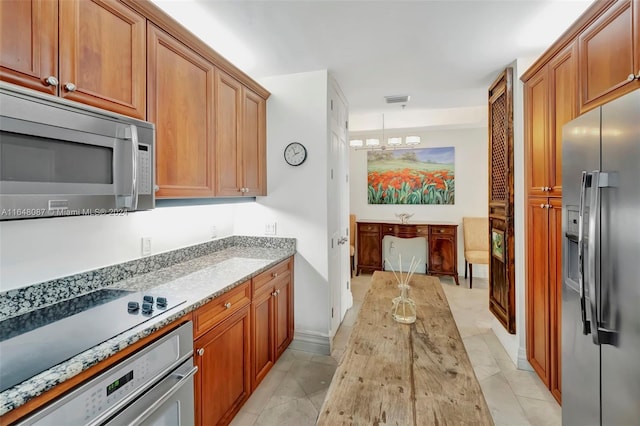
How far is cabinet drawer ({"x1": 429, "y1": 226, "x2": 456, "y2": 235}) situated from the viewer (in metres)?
4.76

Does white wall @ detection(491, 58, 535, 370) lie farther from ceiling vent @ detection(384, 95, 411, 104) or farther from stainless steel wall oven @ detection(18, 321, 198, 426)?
stainless steel wall oven @ detection(18, 321, 198, 426)

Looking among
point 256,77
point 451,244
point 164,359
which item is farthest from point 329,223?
point 451,244

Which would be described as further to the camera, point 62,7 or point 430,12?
point 430,12

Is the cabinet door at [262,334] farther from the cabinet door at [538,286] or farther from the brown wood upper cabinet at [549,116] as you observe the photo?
the brown wood upper cabinet at [549,116]

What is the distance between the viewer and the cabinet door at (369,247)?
5137mm

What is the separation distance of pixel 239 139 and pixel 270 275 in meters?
1.14

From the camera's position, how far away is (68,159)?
1.18 metres

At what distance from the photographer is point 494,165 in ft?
10.1

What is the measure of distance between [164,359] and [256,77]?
8.40 feet

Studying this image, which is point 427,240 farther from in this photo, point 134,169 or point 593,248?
point 134,169

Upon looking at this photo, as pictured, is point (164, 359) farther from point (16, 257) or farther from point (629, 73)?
point (629, 73)

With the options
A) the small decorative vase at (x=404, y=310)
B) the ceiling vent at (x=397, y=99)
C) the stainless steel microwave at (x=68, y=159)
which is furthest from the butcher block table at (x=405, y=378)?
the ceiling vent at (x=397, y=99)

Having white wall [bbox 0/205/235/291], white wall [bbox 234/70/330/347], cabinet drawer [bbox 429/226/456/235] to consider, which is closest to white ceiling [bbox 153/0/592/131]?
white wall [bbox 234/70/330/347]

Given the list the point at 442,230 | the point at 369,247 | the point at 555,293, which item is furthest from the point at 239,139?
the point at 442,230
